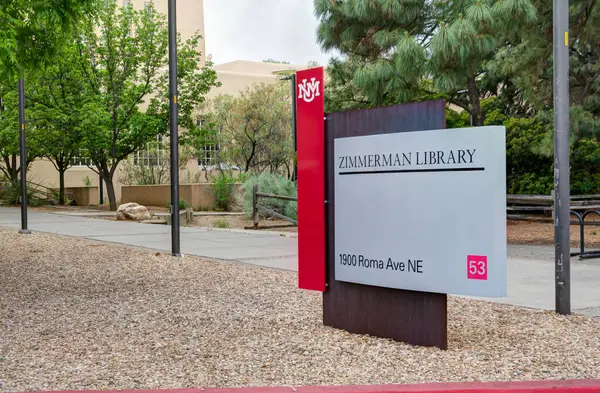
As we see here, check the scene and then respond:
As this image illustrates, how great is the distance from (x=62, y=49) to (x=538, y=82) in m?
10.9

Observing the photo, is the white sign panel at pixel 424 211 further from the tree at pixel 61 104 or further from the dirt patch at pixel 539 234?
the tree at pixel 61 104

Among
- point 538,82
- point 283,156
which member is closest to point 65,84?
point 283,156

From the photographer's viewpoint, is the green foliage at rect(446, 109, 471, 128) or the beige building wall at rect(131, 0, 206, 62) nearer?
the green foliage at rect(446, 109, 471, 128)

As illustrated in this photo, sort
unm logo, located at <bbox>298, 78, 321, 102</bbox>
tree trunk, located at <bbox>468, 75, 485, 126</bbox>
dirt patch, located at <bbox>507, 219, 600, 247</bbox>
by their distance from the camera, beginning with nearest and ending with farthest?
unm logo, located at <bbox>298, 78, 321, 102</bbox> < dirt patch, located at <bbox>507, 219, 600, 247</bbox> < tree trunk, located at <bbox>468, 75, 485, 126</bbox>

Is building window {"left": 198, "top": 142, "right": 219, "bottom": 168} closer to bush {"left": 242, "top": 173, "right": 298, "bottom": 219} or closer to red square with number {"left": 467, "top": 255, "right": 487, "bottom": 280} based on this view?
bush {"left": 242, "top": 173, "right": 298, "bottom": 219}

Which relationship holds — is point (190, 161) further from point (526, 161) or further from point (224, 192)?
point (526, 161)

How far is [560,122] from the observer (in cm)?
717

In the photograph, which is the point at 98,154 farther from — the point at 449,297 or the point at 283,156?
the point at 449,297

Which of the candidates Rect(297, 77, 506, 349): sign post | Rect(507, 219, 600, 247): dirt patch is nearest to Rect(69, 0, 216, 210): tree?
Rect(507, 219, 600, 247): dirt patch

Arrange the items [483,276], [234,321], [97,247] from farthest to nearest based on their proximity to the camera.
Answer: [97,247]
[234,321]
[483,276]

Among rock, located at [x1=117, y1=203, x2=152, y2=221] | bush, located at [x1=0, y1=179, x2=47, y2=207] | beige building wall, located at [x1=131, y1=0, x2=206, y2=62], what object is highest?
beige building wall, located at [x1=131, y1=0, x2=206, y2=62]

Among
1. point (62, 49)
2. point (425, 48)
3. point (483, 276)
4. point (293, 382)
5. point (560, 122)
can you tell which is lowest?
point (293, 382)

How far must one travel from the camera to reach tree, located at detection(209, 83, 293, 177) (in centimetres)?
3581

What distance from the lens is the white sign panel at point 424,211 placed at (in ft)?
18.3
